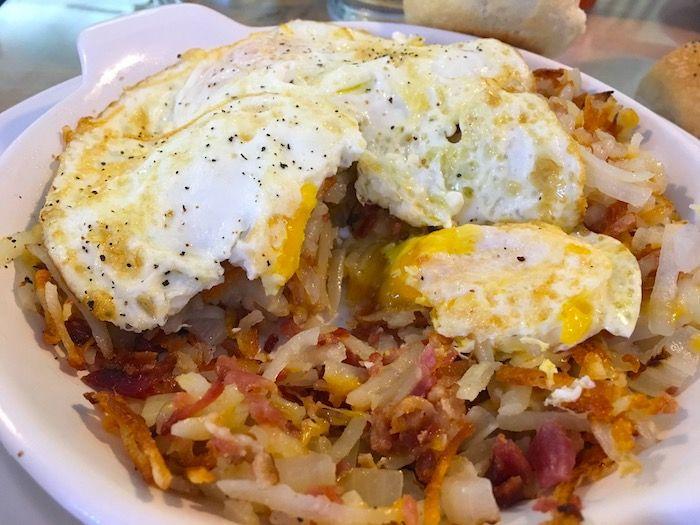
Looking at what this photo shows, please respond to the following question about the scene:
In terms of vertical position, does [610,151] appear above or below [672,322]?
above

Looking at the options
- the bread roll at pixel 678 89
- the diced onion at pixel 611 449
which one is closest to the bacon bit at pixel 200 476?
the diced onion at pixel 611 449

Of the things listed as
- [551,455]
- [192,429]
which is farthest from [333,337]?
[551,455]

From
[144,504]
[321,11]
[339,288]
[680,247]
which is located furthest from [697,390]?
[321,11]

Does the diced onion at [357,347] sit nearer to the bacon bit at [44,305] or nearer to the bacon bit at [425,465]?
the bacon bit at [425,465]

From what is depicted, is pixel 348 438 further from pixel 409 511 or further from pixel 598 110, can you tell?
pixel 598 110

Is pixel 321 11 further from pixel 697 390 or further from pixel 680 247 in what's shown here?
pixel 697 390

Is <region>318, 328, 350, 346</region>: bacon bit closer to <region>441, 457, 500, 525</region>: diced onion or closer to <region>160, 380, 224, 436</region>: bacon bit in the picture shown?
<region>160, 380, 224, 436</region>: bacon bit
